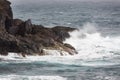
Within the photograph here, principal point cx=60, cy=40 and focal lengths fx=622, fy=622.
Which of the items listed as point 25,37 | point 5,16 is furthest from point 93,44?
point 5,16

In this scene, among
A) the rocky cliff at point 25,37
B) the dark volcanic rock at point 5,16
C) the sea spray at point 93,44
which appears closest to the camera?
the rocky cliff at point 25,37

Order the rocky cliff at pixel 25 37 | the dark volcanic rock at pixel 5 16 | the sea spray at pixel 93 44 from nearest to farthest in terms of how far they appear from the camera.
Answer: the rocky cliff at pixel 25 37, the dark volcanic rock at pixel 5 16, the sea spray at pixel 93 44

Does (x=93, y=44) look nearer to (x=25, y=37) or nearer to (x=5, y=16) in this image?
(x=25, y=37)

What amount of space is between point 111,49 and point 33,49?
13.6 metres

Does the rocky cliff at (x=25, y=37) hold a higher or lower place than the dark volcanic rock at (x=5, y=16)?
lower

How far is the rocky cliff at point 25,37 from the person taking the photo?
6925 cm

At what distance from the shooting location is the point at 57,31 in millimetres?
79250

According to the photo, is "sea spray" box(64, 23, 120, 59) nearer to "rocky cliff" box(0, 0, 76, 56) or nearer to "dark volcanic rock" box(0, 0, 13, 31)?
"rocky cliff" box(0, 0, 76, 56)

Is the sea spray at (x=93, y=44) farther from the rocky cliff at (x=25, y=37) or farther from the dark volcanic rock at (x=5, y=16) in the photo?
the dark volcanic rock at (x=5, y=16)

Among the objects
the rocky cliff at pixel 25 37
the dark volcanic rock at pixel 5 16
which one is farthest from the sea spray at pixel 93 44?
the dark volcanic rock at pixel 5 16

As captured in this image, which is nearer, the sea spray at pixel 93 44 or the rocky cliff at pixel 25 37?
the rocky cliff at pixel 25 37

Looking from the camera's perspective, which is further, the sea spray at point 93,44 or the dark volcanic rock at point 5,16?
the sea spray at point 93,44

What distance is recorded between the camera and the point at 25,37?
72500mm

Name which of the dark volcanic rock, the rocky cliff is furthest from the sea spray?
the dark volcanic rock
